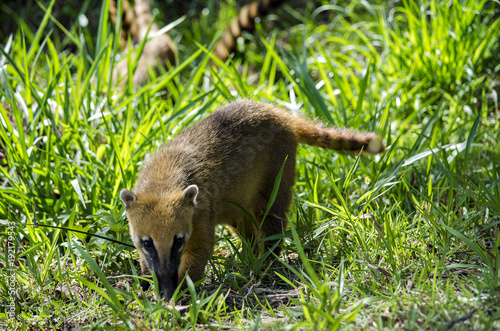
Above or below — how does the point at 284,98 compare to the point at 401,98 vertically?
above

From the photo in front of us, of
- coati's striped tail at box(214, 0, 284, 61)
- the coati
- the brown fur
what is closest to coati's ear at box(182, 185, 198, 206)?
→ the coati

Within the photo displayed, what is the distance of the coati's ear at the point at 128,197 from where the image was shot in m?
3.07

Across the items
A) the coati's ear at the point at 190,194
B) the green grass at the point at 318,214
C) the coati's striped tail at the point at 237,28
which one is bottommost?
the green grass at the point at 318,214

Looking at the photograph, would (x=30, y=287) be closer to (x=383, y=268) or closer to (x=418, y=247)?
(x=383, y=268)

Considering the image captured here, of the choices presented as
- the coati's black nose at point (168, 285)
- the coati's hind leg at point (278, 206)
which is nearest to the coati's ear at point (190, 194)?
the coati's black nose at point (168, 285)

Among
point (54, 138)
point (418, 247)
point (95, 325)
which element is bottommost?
point (418, 247)

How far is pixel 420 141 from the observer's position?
4184 millimetres

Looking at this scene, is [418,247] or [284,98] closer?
[418,247]

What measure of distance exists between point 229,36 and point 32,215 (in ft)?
12.4

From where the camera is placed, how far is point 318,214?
380 centimetres

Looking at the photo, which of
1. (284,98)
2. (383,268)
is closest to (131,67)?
(284,98)

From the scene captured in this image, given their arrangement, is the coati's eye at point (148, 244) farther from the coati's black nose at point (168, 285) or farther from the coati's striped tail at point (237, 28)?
the coati's striped tail at point (237, 28)

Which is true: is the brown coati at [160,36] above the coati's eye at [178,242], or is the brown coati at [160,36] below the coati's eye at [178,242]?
above

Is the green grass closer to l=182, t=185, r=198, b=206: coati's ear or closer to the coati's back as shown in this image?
the coati's back
